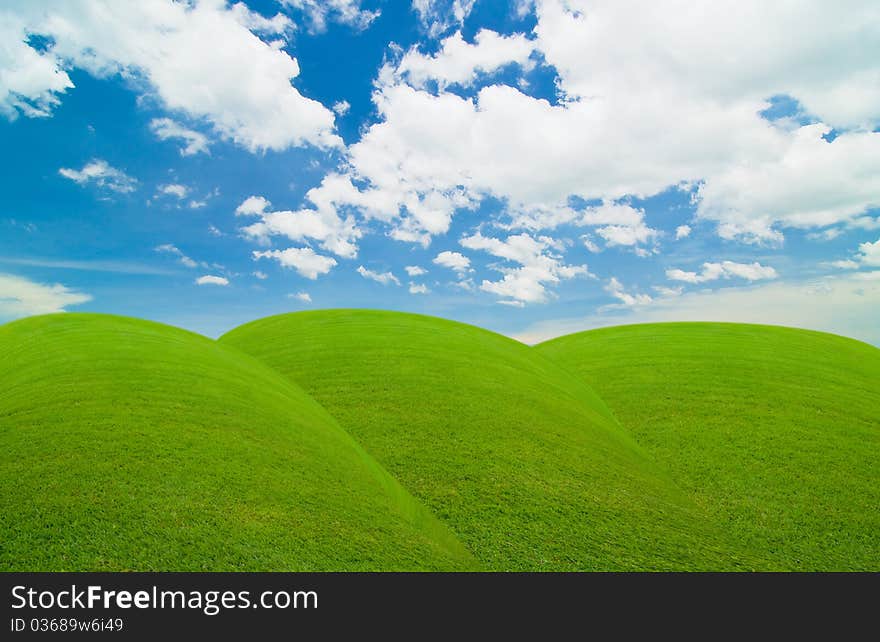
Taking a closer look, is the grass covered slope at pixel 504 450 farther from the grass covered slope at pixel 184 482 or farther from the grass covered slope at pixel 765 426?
the grass covered slope at pixel 765 426

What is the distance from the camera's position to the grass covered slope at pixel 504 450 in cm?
1187

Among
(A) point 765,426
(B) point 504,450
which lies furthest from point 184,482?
(A) point 765,426

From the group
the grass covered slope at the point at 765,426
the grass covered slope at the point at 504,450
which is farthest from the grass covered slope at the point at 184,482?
the grass covered slope at the point at 765,426

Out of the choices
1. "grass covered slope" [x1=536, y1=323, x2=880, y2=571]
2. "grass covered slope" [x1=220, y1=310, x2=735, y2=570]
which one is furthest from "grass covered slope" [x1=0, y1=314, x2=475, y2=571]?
"grass covered slope" [x1=536, y1=323, x2=880, y2=571]

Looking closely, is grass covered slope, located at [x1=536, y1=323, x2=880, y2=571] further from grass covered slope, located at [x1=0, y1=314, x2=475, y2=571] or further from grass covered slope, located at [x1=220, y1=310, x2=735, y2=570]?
grass covered slope, located at [x1=0, y1=314, x2=475, y2=571]

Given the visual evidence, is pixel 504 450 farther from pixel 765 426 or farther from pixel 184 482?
pixel 765 426

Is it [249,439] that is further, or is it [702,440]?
[702,440]

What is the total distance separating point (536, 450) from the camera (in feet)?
52.8

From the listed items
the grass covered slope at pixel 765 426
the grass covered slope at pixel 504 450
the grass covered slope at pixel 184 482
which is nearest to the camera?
the grass covered slope at pixel 184 482

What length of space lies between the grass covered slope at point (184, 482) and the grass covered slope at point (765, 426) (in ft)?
28.8

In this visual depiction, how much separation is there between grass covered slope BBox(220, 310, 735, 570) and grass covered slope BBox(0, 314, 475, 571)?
119 cm
